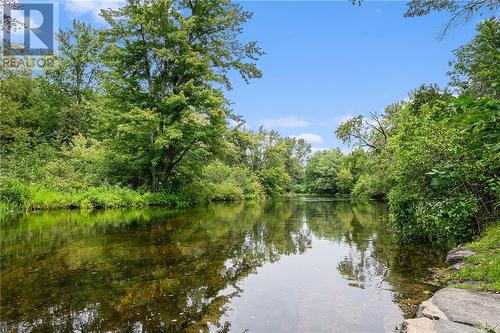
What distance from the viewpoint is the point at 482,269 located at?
5.62 meters

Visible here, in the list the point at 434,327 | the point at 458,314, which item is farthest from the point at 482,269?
the point at 434,327

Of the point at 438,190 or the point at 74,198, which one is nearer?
the point at 438,190

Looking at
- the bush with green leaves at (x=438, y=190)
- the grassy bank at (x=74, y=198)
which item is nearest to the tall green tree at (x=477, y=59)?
the bush with green leaves at (x=438, y=190)

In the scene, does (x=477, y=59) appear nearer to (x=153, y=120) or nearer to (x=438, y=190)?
(x=438, y=190)

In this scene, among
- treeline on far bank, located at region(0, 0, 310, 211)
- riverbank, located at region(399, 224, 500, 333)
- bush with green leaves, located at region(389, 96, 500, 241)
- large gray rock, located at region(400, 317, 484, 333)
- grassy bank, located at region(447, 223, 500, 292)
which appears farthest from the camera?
treeline on far bank, located at region(0, 0, 310, 211)

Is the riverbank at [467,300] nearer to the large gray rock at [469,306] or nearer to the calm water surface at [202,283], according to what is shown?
the large gray rock at [469,306]

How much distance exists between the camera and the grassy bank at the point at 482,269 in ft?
16.5

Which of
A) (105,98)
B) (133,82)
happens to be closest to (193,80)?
(133,82)

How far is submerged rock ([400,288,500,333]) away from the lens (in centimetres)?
355

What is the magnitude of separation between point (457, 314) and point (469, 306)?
1.27 ft

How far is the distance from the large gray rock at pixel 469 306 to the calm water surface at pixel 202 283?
54 centimetres

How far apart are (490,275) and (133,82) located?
23516 mm

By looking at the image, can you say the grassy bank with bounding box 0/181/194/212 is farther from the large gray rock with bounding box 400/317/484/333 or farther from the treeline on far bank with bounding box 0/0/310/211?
the large gray rock with bounding box 400/317/484/333

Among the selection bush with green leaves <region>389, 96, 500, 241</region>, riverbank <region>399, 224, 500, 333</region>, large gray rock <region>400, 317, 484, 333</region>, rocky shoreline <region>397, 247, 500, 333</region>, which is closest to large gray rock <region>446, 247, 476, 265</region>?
riverbank <region>399, 224, 500, 333</region>
